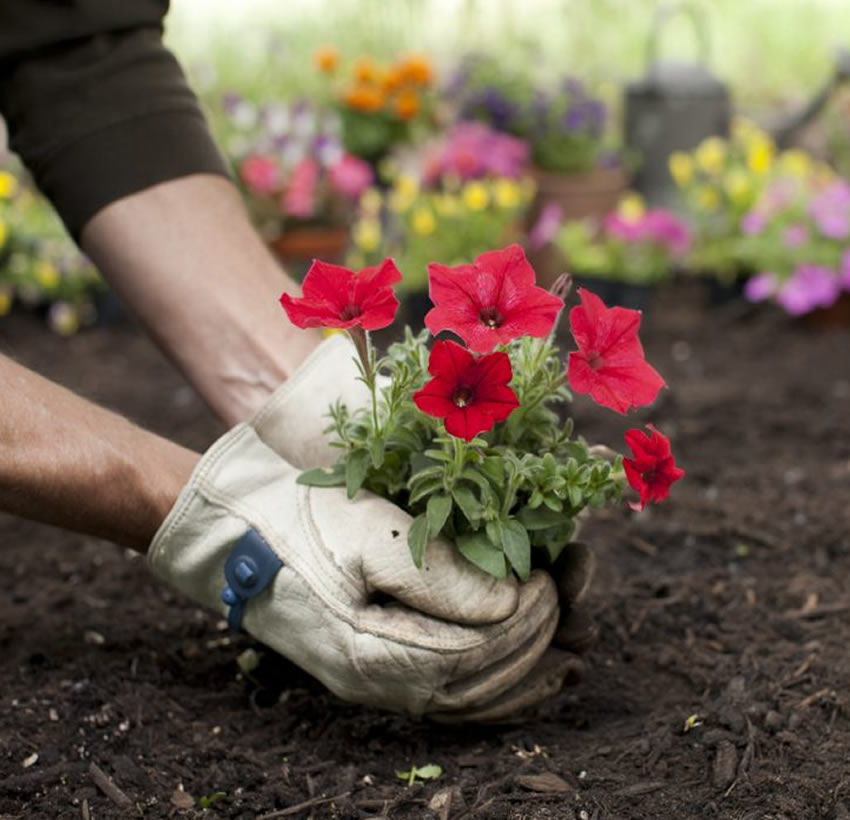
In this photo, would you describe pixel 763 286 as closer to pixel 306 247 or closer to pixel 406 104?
pixel 306 247

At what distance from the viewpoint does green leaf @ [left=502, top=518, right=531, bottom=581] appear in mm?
1530

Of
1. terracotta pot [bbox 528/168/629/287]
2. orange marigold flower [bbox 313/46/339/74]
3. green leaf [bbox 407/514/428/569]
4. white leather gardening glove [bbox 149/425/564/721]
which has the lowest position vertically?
terracotta pot [bbox 528/168/629/287]

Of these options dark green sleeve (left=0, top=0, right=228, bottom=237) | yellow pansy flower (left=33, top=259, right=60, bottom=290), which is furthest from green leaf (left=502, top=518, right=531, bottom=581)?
yellow pansy flower (left=33, top=259, right=60, bottom=290)

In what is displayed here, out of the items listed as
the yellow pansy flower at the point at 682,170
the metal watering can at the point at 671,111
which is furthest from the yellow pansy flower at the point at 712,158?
the metal watering can at the point at 671,111

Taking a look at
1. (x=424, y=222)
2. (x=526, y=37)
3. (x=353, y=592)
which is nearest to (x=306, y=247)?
(x=424, y=222)

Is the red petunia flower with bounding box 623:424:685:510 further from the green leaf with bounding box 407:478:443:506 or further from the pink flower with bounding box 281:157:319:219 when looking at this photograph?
the pink flower with bounding box 281:157:319:219

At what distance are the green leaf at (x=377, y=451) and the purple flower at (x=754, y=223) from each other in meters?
2.89

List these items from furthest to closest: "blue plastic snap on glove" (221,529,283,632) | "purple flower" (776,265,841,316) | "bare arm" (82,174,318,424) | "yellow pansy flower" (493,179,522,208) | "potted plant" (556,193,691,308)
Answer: "yellow pansy flower" (493,179,522,208) → "potted plant" (556,193,691,308) → "purple flower" (776,265,841,316) → "bare arm" (82,174,318,424) → "blue plastic snap on glove" (221,529,283,632)

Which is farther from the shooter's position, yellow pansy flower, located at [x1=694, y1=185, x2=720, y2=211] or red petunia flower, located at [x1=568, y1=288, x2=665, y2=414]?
yellow pansy flower, located at [x1=694, y1=185, x2=720, y2=211]

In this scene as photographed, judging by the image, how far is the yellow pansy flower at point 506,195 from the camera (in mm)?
4270

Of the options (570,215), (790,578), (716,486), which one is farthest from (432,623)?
(570,215)

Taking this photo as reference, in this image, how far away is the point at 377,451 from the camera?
5.08 ft

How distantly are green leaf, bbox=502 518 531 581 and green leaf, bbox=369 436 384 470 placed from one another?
17 centimetres

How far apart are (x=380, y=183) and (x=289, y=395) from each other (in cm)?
365
